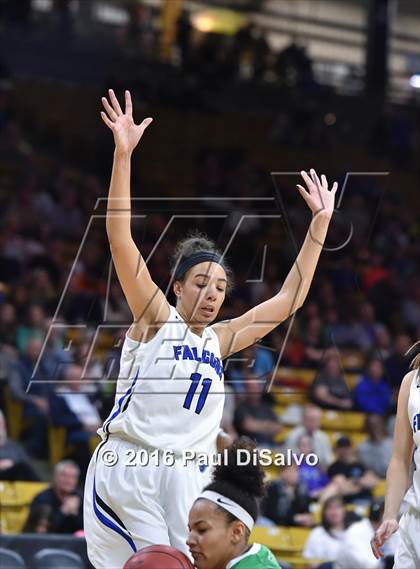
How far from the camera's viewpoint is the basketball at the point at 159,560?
4523 mm

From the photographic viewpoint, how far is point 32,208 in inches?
620

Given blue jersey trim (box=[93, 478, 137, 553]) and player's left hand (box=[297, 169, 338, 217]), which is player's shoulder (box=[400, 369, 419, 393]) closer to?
player's left hand (box=[297, 169, 338, 217])

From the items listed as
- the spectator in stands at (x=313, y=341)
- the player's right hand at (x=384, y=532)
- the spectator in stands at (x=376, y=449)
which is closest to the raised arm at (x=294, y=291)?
the player's right hand at (x=384, y=532)

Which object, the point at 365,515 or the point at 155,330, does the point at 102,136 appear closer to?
the point at 365,515

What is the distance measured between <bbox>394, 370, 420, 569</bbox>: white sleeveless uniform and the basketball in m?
1.08

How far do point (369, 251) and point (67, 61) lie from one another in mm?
6796

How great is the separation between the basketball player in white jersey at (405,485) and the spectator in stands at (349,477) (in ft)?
16.7

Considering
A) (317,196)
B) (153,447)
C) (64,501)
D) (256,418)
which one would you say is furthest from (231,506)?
(256,418)

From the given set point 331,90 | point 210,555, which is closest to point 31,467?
point 210,555

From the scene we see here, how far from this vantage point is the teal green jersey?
4.62 m

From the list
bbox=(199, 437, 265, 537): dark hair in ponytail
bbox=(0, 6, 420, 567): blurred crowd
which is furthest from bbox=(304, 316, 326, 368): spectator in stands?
bbox=(199, 437, 265, 537): dark hair in ponytail

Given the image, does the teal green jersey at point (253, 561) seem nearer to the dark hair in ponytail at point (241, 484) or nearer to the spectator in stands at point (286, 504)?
the dark hair in ponytail at point (241, 484)

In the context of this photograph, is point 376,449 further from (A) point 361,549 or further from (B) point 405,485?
(B) point 405,485

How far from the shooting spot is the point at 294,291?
5770mm
